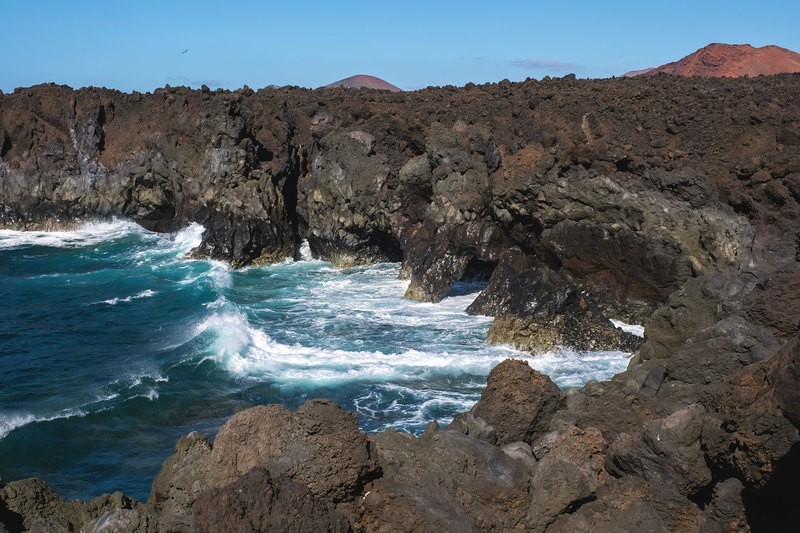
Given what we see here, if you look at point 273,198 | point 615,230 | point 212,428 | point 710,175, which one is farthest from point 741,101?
point 212,428

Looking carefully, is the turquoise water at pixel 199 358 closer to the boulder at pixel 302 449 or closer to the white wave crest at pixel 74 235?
the white wave crest at pixel 74 235

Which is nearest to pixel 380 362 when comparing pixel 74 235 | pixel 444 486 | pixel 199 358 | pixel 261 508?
pixel 199 358

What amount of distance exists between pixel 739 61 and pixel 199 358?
45315mm

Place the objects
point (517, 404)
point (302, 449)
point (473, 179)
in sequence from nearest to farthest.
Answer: point (302, 449) → point (517, 404) → point (473, 179)

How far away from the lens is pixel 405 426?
17453mm

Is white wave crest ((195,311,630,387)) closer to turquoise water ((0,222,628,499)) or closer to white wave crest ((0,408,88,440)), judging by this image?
turquoise water ((0,222,628,499))

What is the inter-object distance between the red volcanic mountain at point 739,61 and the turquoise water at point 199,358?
32.5 metres

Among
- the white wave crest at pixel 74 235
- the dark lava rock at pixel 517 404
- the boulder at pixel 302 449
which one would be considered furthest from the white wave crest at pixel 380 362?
the white wave crest at pixel 74 235

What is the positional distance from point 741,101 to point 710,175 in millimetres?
8974

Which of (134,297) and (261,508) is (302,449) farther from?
(134,297)

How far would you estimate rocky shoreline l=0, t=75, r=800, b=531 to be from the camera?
28.2 feet

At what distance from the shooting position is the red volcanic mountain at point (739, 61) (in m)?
54.1

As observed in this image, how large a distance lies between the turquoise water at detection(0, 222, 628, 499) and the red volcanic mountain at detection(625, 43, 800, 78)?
32.5 metres

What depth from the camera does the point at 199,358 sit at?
2317 cm
